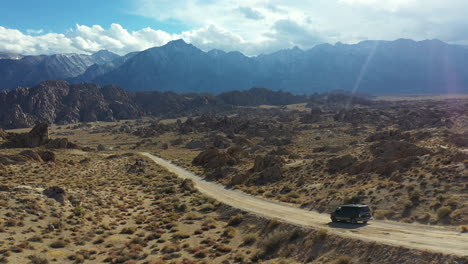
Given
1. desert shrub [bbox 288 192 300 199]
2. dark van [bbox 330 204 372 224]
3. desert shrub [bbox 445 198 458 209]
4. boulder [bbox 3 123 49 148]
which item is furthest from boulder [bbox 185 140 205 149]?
desert shrub [bbox 445 198 458 209]

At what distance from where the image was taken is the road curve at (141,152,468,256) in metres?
18.6

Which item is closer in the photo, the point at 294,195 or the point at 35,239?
the point at 35,239

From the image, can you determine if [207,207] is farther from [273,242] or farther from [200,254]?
[273,242]

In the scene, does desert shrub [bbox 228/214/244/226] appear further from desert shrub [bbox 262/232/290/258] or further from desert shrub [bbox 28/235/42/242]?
Result: desert shrub [bbox 28/235/42/242]

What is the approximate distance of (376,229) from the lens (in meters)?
22.7

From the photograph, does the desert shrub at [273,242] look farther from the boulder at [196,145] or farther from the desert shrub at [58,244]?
the boulder at [196,145]

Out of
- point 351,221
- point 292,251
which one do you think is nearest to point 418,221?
point 351,221

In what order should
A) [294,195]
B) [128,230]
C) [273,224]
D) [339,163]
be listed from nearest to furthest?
[273,224] < [128,230] < [294,195] < [339,163]

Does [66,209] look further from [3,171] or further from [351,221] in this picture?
[351,221]

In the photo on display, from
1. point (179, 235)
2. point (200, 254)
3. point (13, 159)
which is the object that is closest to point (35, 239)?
point (179, 235)

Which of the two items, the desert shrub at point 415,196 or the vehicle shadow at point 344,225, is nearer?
the vehicle shadow at point 344,225

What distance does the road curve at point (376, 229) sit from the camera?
732 inches

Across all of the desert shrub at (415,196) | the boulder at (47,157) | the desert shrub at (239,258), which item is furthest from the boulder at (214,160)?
the desert shrub at (239,258)

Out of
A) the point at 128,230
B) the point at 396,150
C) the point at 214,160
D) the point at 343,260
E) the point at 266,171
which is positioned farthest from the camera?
the point at 214,160
